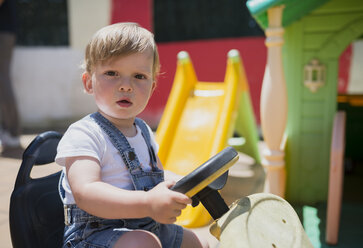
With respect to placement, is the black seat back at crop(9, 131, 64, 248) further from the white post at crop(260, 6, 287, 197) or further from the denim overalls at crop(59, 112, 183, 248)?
the white post at crop(260, 6, 287, 197)

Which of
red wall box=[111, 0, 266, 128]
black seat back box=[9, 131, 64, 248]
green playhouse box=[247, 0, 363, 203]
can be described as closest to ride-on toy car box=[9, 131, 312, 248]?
black seat back box=[9, 131, 64, 248]

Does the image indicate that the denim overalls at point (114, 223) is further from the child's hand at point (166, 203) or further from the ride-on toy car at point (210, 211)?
the child's hand at point (166, 203)

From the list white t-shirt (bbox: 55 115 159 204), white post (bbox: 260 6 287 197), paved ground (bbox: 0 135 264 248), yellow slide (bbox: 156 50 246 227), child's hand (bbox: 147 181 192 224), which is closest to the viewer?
child's hand (bbox: 147 181 192 224)

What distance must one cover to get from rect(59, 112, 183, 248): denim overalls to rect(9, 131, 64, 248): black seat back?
63mm

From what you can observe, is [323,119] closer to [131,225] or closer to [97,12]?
[131,225]

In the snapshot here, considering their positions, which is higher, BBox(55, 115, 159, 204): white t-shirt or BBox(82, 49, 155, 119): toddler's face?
BBox(82, 49, 155, 119): toddler's face

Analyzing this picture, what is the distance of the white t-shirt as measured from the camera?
2.92 feet

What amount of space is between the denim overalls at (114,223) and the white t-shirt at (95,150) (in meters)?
0.02

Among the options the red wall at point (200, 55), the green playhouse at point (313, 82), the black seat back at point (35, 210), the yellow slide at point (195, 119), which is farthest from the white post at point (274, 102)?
the red wall at point (200, 55)

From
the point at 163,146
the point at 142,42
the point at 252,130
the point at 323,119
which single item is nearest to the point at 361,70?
the point at 252,130

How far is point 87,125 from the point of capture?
956 millimetres

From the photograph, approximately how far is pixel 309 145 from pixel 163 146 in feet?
3.46

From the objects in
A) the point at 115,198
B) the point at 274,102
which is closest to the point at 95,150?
the point at 115,198

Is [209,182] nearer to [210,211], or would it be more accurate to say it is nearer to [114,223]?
[210,211]
